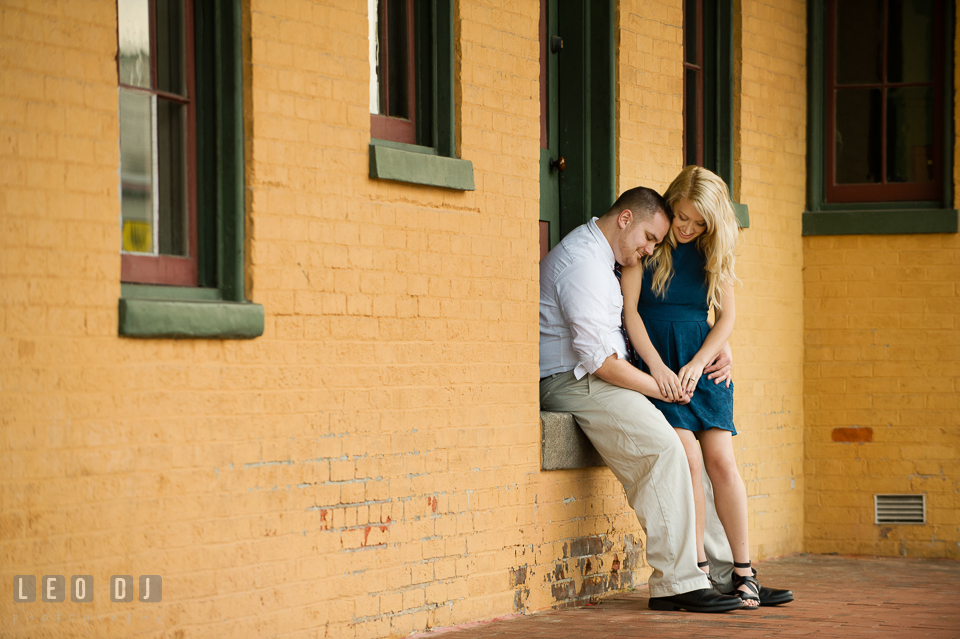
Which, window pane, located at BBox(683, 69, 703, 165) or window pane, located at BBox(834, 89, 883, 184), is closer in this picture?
window pane, located at BBox(683, 69, 703, 165)

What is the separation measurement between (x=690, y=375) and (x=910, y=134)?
3248 millimetres

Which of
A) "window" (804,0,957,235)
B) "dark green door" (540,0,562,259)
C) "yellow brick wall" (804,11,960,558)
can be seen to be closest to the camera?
"dark green door" (540,0,562,259)

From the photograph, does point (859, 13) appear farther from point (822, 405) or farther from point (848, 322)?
point (822, 405)

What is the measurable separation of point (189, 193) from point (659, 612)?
120 inches

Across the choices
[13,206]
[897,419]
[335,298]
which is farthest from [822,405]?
[13,206]

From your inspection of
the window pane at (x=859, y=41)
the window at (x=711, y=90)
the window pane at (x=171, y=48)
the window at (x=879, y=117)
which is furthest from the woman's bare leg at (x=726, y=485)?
the window pane at (x=859, y=41)

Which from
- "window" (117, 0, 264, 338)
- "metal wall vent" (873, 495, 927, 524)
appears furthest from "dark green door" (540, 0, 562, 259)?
"metal wall vent" (873, 495, 927, 524)

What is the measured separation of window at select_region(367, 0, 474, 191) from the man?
0.83m

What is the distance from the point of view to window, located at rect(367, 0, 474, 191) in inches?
211

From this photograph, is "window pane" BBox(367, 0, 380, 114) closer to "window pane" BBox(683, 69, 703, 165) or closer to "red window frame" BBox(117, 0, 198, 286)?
"red window frame" BBox(117, 0, 198, 286)

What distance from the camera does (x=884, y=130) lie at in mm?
8117

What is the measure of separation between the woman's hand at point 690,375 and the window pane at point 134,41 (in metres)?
3.03

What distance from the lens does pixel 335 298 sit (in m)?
4.80

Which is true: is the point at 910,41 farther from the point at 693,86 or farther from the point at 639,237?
the point at 639,237
